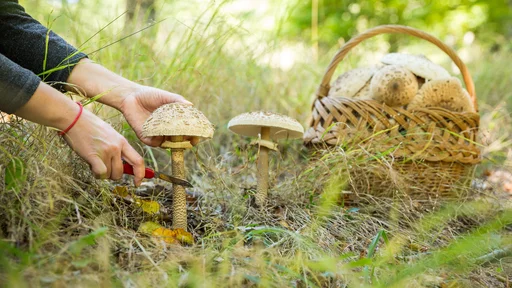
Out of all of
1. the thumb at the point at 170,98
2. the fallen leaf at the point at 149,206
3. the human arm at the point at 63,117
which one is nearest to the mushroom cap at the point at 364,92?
the thumb at the point at 170,98

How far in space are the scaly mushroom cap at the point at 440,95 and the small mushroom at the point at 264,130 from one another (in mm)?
910

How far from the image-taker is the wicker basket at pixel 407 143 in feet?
7.98

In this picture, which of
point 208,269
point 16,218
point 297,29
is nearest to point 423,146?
point 208,269

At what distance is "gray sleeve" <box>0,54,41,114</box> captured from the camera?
154 cm

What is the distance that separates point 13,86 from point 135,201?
0.72 metres

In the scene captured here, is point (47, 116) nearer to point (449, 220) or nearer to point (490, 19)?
point (449, 220)

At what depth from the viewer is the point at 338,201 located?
7.80 ft

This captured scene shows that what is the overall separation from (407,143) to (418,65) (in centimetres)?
67

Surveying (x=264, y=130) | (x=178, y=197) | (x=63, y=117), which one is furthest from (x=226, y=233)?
(x=63, y=117)

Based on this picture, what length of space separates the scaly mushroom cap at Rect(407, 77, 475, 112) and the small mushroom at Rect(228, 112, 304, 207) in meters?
0.91

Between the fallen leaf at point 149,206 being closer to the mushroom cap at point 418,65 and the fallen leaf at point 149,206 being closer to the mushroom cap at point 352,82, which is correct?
the mushroom cap at point 352,82

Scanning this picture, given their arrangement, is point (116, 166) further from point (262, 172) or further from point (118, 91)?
point (262, 172)

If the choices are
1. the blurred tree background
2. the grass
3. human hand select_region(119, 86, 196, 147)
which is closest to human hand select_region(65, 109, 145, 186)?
the grass

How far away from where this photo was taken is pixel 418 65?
2.83 metres
